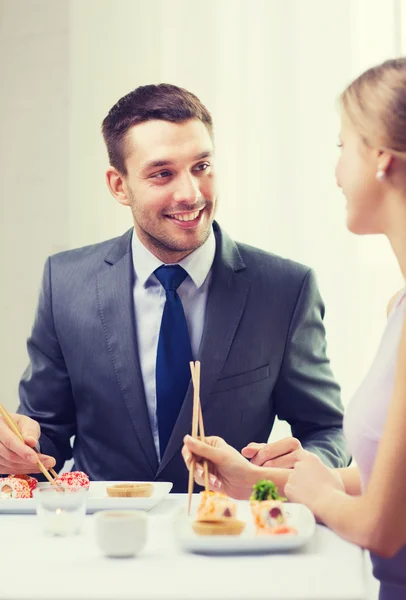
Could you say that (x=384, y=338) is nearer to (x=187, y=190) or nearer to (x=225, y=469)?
(x=225, y=469)

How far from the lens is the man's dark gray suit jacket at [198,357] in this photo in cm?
228

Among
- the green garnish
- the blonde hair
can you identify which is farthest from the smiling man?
the blonde hair

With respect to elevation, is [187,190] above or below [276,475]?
above

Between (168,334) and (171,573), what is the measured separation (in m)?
1.11

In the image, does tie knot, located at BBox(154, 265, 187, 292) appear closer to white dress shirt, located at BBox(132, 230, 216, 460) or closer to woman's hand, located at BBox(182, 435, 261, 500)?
white dress shirt, located at BBox(132, 230, 216, 460)

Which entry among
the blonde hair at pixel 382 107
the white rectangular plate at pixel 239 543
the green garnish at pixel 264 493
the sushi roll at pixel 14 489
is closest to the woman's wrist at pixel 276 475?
the green garnish at pixel 264 493

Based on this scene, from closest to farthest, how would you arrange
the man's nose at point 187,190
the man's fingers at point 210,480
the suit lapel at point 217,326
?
1. the man's fingers at point 210,480
2. the suit lapel at point 217,326
3. the man's nose at point 187,190

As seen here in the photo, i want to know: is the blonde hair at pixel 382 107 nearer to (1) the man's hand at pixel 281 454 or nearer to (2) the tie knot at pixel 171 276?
(1) the man's hand at pixel 281 454

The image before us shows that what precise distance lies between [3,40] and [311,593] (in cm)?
314

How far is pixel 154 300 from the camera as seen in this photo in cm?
237

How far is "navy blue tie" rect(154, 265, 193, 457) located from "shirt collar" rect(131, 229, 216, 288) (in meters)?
0.11

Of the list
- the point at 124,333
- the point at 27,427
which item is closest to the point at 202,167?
the point at 124,333

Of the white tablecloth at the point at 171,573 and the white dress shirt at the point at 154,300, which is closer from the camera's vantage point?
the white tablecloth at the point at 171,573

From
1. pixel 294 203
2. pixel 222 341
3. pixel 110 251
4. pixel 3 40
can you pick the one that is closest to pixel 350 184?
pixel 222 341
